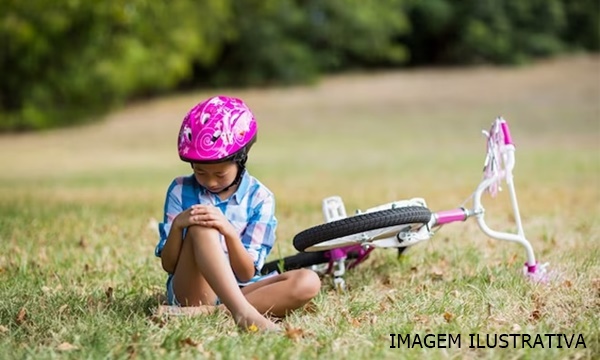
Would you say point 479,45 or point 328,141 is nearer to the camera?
point 328,141

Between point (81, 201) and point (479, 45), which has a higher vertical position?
Answer: point (479, 45)

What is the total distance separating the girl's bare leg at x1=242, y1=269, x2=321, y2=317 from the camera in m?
3.94

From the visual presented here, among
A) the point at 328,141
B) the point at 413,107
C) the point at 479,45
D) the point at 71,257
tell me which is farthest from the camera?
the point at 479,45

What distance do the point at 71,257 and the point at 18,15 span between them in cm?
1806

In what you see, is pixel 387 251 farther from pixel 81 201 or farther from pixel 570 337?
pixel 81 201

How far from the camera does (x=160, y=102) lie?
29.3m

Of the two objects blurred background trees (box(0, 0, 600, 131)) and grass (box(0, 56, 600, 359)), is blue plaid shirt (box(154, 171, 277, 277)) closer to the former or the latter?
grass (box(0, 56, 600, 359))

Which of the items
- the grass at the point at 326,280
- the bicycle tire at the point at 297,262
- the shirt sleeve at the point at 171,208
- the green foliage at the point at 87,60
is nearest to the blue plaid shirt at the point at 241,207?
the shirt sleeve at the point at 171,208

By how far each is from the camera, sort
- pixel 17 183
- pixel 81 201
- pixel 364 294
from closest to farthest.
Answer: pixel 364 294
pixel 81 201
pixel 17 183

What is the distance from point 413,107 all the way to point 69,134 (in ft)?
33.7

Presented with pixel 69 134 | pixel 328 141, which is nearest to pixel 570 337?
pixel 328 141

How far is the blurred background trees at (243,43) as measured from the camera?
24953 millimetres

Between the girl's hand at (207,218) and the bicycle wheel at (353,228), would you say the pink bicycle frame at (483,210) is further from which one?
the girl's hand at (207,218)

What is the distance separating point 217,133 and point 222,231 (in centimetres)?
45
